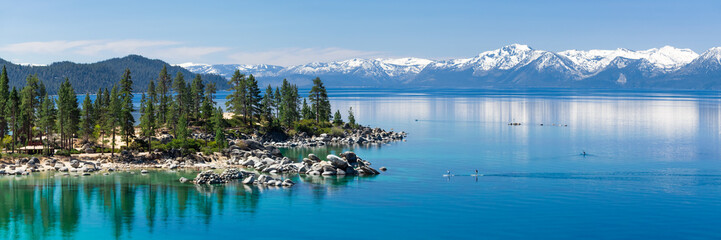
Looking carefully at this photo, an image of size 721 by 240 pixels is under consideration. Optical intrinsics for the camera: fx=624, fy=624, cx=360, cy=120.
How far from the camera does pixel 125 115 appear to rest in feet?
298

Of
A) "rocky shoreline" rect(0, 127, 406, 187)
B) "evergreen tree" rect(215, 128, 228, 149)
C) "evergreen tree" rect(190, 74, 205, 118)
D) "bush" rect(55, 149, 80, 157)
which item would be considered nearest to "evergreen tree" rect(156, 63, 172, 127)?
"evergreen tree" rect(190, 74, 205, 118)

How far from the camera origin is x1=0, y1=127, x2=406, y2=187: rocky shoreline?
257ft

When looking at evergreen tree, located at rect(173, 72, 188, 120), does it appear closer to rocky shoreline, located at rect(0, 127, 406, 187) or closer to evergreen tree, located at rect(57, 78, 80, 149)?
evergreen tree, located at rect(57, 78, 80, 149)

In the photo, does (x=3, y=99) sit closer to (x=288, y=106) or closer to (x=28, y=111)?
(x=28, y=111)

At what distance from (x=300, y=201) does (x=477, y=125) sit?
114m

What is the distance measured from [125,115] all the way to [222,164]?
15.9 m

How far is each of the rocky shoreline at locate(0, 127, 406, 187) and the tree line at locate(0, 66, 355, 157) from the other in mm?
3196

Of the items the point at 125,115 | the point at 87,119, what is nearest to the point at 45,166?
the point at 125,115

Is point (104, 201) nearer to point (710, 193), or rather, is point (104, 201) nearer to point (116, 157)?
point (116, 157)

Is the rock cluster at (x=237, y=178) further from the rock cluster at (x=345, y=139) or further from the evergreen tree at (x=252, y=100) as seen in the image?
the evergreen tree at (x=252, y=100)

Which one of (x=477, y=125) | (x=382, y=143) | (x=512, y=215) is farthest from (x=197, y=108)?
(x=512, y=215)

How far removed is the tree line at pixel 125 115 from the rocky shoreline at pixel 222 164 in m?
3.20

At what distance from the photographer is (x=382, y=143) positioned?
12756 centimetres

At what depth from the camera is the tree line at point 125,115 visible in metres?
95.7
